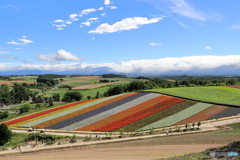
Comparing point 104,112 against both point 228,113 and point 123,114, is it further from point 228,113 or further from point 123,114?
point 228,113

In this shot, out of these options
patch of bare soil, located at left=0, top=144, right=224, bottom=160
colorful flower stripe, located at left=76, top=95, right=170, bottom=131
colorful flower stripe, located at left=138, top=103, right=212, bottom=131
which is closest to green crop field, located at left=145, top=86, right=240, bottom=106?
colorful flower stripe, located at left=138, top=103, right=212, bottom=131

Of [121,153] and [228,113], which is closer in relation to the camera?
[121,153]

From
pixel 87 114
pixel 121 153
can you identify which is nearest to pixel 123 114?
pixel 87 114

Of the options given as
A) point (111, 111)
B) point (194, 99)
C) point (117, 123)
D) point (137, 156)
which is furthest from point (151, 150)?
point (194, 99)

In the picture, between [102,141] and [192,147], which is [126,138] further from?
[192,147]

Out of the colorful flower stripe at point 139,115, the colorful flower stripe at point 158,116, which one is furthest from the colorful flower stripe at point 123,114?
the colorful flower stripe at point 158,116

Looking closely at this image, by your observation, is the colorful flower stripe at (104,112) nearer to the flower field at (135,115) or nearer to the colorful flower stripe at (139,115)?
the flower field at (135,115)
